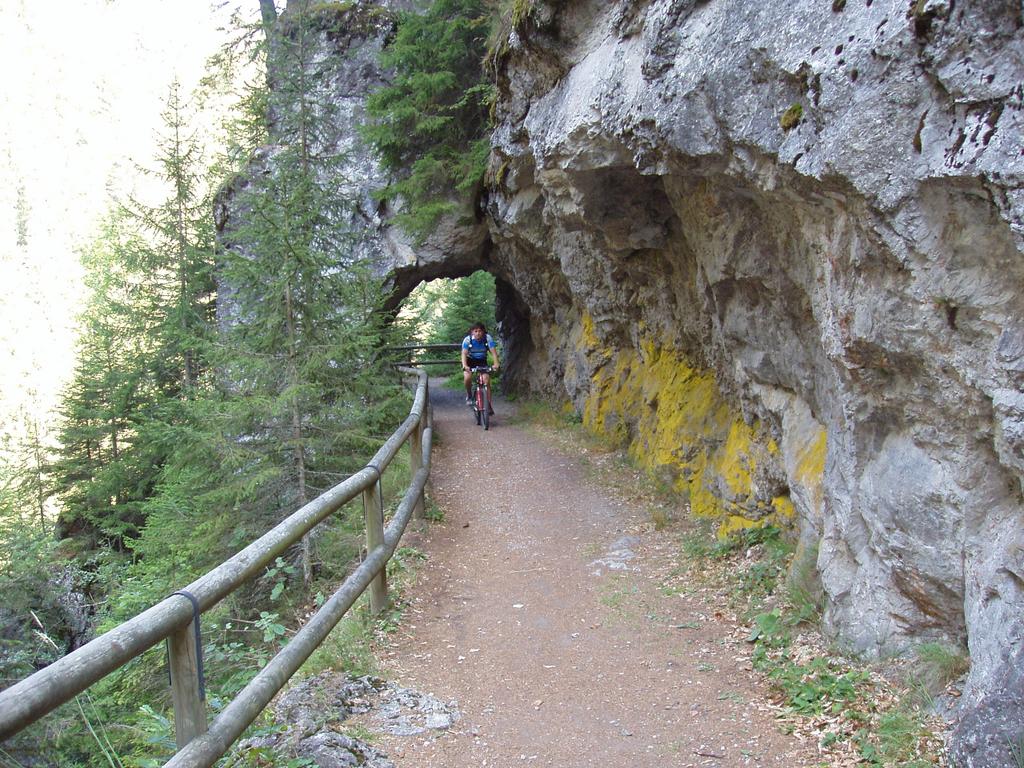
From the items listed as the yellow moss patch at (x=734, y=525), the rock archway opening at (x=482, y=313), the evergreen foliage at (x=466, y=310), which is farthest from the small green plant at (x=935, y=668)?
the evergreen foliage at (x=466, y=310)

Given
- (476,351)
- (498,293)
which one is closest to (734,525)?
(476,351)

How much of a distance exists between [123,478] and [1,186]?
55457 millimetres

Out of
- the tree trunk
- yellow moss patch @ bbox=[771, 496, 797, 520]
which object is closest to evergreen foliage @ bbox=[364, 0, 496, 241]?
the tree trunk

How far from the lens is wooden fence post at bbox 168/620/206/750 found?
2555 mm

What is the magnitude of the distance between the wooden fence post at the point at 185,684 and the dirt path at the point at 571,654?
1282mm

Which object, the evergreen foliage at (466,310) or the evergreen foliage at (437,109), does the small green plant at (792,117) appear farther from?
the evergreen foliage at (466,310)

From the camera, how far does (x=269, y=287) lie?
9336 millimetres

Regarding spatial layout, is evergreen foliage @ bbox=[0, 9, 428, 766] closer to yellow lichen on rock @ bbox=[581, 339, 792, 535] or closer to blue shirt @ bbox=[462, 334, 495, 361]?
blue shirt @ bbox=[462, 334, 495, 361]

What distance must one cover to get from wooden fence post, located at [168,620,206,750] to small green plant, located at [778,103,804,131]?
4112 millimetres

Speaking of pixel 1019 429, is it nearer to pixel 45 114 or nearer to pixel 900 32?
pixel 900 32

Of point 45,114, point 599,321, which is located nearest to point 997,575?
point 599,321

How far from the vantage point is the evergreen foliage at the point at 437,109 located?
48.3ft

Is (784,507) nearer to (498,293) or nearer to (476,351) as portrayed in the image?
(476,351)

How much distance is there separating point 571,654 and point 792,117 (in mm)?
3772
